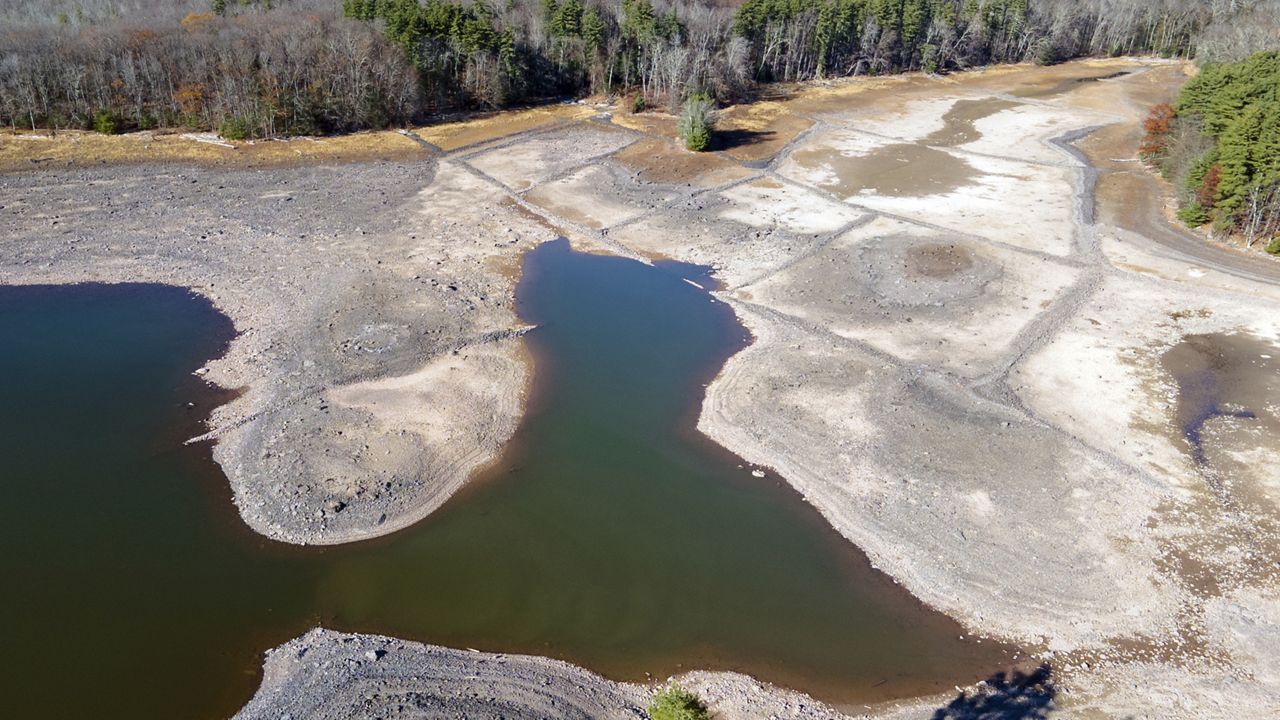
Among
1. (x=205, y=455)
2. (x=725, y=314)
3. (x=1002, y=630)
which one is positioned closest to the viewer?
(x=1002, y=630)

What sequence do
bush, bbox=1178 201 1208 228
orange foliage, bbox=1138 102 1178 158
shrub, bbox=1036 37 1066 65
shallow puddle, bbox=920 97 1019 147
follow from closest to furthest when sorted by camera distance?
bush, bbox=1178 201 1208 228 → orange foliage, bbox=1138 102 1178 158 → shallow puddle, bbox=920 97 1019 147 → shrub, bbox=1036 37 1066 65

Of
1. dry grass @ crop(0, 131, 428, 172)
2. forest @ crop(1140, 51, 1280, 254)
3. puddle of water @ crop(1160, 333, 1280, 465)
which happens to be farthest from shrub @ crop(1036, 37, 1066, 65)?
dry grass @ crop(0, 131, 428, 172)

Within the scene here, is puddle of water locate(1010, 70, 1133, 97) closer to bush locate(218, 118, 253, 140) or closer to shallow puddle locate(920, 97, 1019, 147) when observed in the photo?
shallow puddle locate(920, 97, 1019, 147)

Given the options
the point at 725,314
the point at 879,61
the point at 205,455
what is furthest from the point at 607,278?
the point at 879,61

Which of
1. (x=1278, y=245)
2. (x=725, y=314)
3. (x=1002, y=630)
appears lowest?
(x=1002, y=630)

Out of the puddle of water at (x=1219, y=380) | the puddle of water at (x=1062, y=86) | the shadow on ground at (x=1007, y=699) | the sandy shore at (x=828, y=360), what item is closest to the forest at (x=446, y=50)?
the sandy shore at (x=828, y=360)

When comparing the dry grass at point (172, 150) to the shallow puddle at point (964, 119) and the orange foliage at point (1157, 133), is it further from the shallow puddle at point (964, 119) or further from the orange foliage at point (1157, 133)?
the orange foliage at point (1157, 133)

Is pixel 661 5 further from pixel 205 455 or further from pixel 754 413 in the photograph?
pixel 205 455
